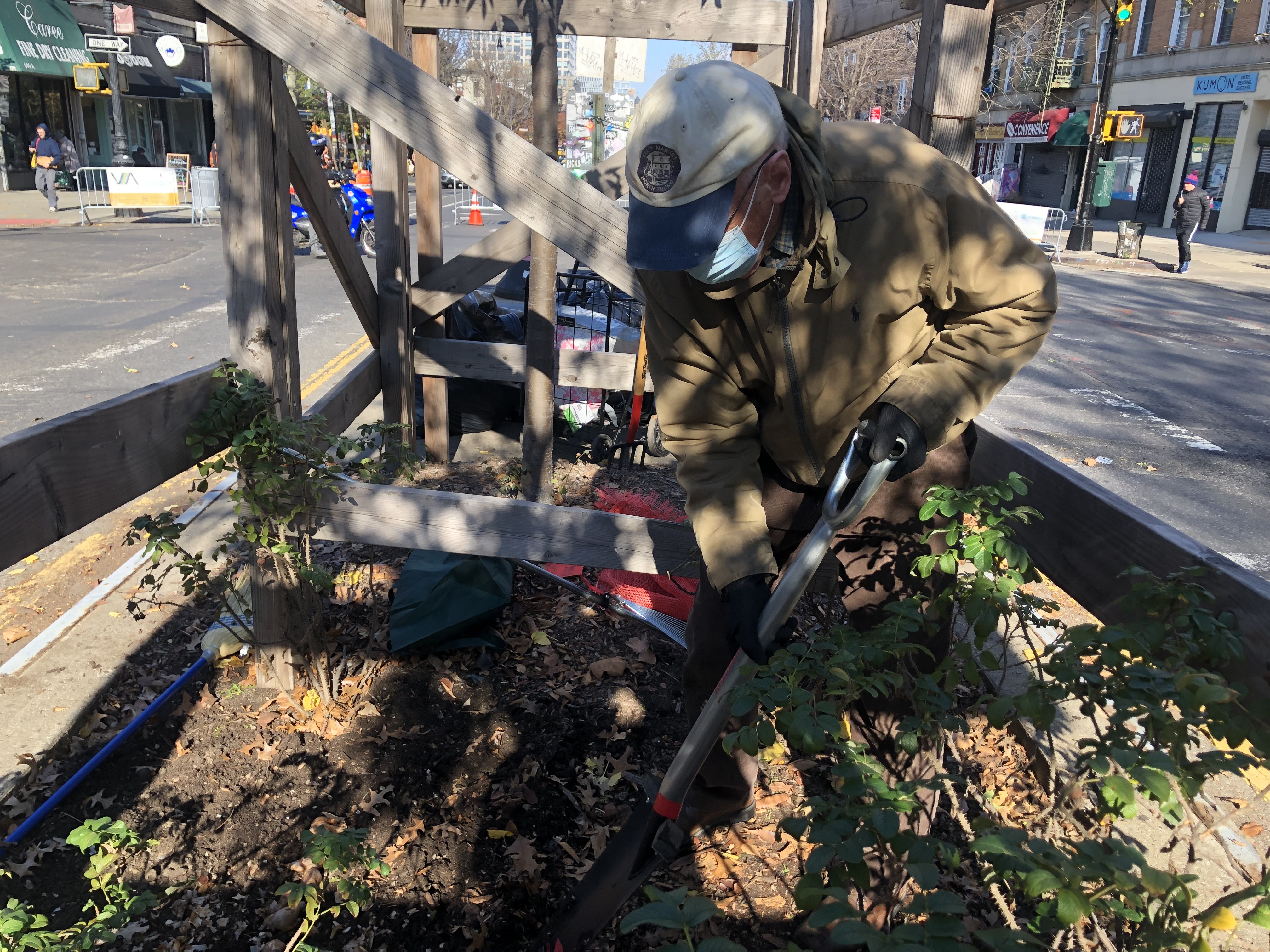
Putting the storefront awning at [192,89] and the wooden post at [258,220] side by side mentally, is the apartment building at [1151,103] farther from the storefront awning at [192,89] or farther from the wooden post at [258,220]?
the storefront awning at [192,89]

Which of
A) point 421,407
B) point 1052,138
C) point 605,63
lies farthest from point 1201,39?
point 421,407

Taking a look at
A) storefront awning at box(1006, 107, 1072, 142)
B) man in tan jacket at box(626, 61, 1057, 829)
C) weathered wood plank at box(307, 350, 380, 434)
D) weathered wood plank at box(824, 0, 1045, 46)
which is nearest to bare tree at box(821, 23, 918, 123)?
storefront awning at box(1006, 107, 1072, 142)

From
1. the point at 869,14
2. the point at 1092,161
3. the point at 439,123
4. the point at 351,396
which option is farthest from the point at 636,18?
the point at 1092,161

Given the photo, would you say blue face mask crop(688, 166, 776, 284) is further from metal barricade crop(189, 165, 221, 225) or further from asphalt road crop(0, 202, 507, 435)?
metal barricade crop(189, 165, 221, 225)

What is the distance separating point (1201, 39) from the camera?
30609 millimetres

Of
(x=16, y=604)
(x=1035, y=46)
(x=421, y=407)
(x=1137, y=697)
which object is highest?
(x=1035, y=46)

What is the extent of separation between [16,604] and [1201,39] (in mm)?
37526

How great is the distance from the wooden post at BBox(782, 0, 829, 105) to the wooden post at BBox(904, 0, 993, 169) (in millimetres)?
2015

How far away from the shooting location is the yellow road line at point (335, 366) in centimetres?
763

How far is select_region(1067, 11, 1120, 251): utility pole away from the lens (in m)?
21.0

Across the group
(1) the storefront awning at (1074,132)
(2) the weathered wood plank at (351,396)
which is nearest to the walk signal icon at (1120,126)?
(1) the storefront awning at (1074,132)

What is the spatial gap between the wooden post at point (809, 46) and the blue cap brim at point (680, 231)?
3.12 meters

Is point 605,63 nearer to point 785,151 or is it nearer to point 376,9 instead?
point 376,9

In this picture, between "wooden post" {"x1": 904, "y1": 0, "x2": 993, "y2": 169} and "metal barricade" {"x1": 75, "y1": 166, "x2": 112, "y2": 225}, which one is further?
"metal barricade" {"x1": 75, "y1": 166, "x2": 112, "y2": 225}
